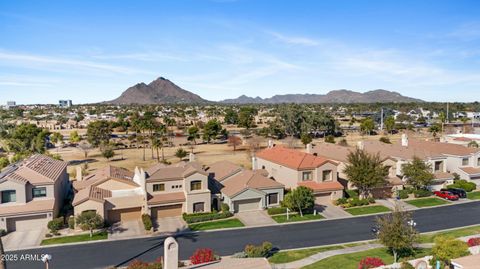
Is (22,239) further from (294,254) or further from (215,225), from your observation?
(294,254)

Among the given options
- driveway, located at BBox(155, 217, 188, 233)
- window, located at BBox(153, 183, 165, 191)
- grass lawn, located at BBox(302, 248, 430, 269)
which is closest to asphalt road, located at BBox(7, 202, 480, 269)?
driveway, located at BBox(155, 217, 188, 233)

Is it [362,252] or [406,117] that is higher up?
[406,117]

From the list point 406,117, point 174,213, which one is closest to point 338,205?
point 174,213

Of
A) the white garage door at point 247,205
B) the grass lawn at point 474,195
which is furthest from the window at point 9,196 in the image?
the grass lawn at point 474,195

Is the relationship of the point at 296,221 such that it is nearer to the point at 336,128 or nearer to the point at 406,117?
the point at 336,128

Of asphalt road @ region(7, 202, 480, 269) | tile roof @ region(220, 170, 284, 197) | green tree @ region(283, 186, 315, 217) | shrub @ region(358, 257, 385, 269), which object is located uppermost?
tile roof @ region(220, 170, 284, 197)

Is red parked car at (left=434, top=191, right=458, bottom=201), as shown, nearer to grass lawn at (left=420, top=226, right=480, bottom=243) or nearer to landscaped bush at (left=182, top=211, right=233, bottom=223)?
grass lawn at (left=420, top=226, right=480, bottom=243)

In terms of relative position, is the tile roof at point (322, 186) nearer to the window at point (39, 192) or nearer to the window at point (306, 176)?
the window at point (306, 176)
